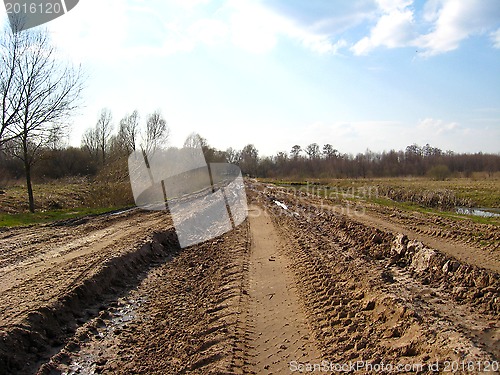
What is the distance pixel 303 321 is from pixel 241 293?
5.56ft

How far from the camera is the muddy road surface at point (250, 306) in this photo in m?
4.75

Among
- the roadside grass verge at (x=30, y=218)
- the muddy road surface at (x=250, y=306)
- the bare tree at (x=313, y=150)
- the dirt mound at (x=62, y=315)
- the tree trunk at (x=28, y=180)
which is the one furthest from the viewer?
the bare tree at (x=313, y=150)

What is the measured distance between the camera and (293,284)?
7.76 meters

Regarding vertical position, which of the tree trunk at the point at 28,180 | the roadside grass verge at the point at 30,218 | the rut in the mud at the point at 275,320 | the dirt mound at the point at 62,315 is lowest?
the rut in the mud at the point at 275,320

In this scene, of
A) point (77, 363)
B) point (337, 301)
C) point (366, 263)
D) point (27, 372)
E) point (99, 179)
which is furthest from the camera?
point (99, 179)

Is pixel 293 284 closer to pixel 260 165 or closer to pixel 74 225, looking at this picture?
pixel 74 225

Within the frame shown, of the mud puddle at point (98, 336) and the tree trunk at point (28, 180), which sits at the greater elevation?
the tree trunk at point (28, 180)

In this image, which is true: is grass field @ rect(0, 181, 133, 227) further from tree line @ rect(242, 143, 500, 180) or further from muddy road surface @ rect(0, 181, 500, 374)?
tree line @ rect(242, 143, 500, 180)

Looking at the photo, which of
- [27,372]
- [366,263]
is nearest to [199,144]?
[366,263]

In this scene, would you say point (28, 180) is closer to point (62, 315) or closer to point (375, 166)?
point (62, 315)

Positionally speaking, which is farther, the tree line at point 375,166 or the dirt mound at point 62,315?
the tree line at point 375,166

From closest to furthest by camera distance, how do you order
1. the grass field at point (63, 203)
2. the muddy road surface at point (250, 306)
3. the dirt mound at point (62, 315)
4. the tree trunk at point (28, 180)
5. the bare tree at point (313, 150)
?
the muddy road surface at point (250, 306) < the dirt mound at point (62, 315) < the grass field at point (63, 203) < the tree trunk at point (28, 180) < the bare tree at point (313, 150)

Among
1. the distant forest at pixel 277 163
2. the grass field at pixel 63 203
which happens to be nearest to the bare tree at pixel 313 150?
the distant forest at pixel 277 163

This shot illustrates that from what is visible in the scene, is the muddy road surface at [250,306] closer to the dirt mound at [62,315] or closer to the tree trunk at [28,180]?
the dirt mound at [62,315]
